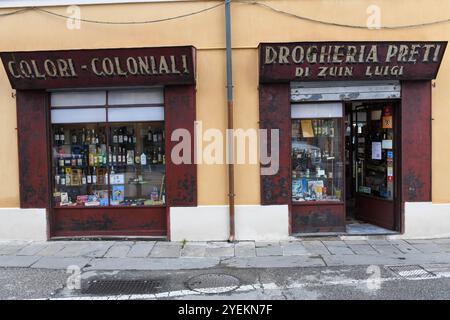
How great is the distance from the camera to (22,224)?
7.89 m

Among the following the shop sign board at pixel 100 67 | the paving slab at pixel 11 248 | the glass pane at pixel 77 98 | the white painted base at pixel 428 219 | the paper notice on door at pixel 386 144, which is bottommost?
the paving slab at pixel 11 248

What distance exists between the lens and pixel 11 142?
7902 millimetres

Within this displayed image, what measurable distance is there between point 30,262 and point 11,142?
2367 millimetres

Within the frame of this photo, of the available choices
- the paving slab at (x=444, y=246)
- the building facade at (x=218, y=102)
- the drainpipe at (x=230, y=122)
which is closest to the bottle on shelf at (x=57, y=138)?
the building facade at (x=218, y=102)

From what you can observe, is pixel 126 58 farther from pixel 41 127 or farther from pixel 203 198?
pixel 203 198

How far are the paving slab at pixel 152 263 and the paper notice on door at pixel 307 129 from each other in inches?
112

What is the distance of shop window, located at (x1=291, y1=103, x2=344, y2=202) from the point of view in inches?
317

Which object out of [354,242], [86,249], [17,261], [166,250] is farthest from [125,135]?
[354,242]

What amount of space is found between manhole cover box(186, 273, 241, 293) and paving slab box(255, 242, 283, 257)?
118 cm

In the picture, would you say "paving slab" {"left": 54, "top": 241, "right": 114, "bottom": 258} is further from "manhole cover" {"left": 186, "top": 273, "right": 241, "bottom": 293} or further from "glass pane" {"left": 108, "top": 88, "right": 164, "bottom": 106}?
"glass pane" {"left": 108, "top": 88, "right": 164, "bottom": 106}

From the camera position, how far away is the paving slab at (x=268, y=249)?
23.0ft

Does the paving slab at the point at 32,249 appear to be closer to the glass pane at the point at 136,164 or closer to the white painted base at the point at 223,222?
the glass pane at the point at 136,164

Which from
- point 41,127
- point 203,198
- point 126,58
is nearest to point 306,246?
point 203,198

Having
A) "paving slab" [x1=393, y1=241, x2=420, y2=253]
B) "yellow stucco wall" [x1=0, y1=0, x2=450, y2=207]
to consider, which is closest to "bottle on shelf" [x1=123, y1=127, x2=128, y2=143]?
"yellow stucco wall" [x1=0, y1=0, x2=450, y2=207]
